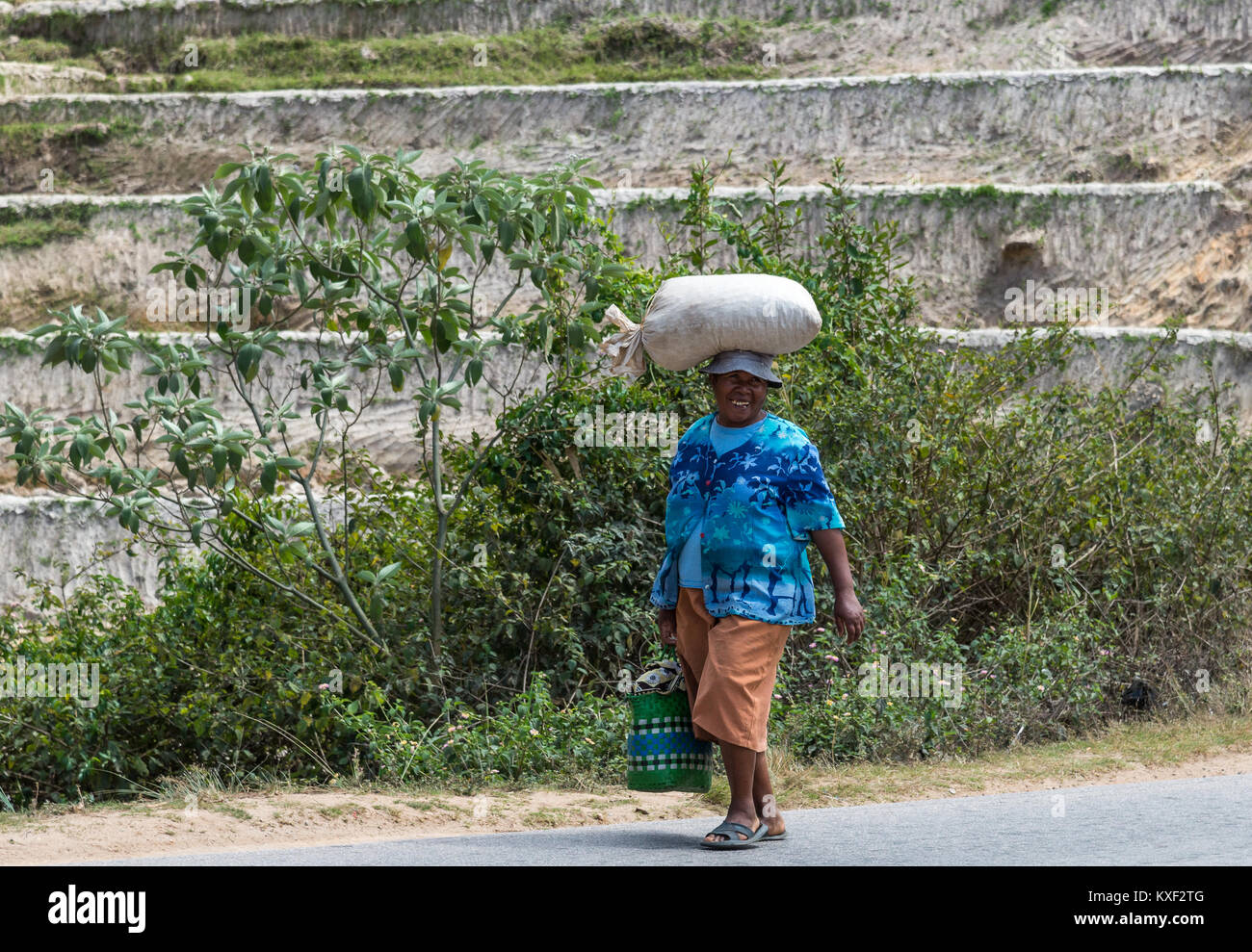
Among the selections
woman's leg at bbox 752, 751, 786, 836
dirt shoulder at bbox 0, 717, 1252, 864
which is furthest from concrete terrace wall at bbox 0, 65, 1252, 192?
woman's leg at bbox 752, 751, 786, 836

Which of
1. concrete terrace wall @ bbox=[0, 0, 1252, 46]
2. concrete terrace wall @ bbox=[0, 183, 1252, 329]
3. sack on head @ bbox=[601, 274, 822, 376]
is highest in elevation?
concrete terrace wall @ bbox=[0, 0, 1252, 46]

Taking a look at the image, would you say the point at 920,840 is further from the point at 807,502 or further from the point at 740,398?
the point at 740,398

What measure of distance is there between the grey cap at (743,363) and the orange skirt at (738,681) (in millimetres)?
812

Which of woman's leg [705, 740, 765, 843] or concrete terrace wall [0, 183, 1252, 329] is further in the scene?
concrete terrace wall [0, 183, 1252, 329]

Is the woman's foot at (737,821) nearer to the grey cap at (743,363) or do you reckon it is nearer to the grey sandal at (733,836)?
the grey sandal at (733,836)

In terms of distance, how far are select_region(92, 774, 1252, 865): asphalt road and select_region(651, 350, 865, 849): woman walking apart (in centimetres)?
27

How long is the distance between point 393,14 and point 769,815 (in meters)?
19.4

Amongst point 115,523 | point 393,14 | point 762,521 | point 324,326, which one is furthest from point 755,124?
point 762,521

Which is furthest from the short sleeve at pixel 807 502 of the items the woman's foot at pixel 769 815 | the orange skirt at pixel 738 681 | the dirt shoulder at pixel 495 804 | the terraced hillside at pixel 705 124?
the terraced hillside at pixel 705 124

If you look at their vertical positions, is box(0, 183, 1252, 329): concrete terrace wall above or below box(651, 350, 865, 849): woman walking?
above

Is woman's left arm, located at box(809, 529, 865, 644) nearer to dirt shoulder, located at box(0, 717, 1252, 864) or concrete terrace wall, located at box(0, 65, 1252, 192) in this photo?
dirt shoulder, located at box(0, 717, 1252, 864)

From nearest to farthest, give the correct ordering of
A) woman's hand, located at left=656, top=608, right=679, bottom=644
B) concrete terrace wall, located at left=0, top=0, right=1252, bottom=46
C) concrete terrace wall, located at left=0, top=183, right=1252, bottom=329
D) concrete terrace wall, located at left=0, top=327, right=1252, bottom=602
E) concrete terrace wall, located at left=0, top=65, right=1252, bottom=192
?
woman's hand, located at left=656, top=608, right=679, bottom=644
concrete terrace wall, located at left=0, top=327, right=1252, bottom=602
concrete terrace wall, located at left=0, top=183, right=1252, bottom=329
concrete terrace wall, located at left=0, top=65, right=1252, bottom=192
concrete terrace wall, located at left=0, top=0, right=1252, bottom=46

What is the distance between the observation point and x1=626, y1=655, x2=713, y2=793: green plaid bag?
4.55 meters

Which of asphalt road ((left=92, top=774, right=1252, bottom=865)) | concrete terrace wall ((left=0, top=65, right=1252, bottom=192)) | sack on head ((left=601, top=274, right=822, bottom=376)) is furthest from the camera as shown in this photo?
concrete terrace wall ((left=0, top=65, right=1252, bottom=192))
